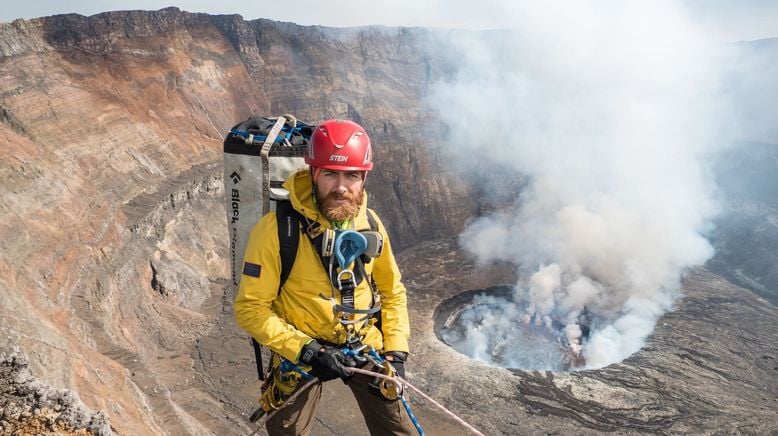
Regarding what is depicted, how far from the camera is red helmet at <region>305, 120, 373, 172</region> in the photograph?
374 cm

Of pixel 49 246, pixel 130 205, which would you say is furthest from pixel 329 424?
pixel 130 205

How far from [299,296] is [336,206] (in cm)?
75

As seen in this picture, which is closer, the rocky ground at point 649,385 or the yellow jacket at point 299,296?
the yellow jacket at point 299,296

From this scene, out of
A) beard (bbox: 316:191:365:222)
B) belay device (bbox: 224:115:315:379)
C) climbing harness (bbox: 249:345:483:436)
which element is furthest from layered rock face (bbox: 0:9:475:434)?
beard (bbox: 316:191:365:222)

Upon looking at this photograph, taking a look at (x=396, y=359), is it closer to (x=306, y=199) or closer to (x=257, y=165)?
(x=306, y=199)

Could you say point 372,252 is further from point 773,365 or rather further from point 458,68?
point 458,68

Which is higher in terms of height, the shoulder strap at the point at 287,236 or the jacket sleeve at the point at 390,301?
the shoulder strap at the point at 287,236

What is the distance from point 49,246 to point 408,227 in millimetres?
20590

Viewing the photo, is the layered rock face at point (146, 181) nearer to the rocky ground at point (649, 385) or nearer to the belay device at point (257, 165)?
the belay device at point (257, 165)

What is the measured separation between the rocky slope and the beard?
9.08ft

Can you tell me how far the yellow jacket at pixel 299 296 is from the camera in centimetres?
351

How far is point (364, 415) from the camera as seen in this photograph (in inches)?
158

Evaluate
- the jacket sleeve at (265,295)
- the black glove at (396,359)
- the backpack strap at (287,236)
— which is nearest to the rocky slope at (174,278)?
the jacket sleeve at (265,295)

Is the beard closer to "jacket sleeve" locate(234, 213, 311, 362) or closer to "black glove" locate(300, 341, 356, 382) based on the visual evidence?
"jacket sleeve" locate(234, 213, 311, 362)
